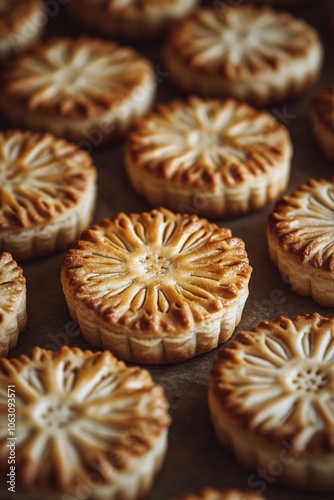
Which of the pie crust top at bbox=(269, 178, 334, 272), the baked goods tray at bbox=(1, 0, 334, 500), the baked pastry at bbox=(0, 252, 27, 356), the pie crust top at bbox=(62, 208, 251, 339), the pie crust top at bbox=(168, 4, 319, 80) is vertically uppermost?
the pie crust top at bbox=(168, 4, 319, 80)

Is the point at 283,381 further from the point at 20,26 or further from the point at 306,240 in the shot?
the point at 20,26

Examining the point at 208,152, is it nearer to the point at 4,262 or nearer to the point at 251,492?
the point at 4,262

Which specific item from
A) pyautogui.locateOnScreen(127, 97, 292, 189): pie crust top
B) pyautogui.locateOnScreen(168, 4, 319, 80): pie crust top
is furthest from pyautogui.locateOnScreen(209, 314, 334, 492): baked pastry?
pyautogui.locateOnScreen(168, 4, 319, 80): pie crust top

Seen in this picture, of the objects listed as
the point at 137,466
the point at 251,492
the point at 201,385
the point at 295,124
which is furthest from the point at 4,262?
the point at 295,124

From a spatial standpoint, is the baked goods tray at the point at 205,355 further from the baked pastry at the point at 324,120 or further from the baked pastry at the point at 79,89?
the baked pastry at the point at 79,89

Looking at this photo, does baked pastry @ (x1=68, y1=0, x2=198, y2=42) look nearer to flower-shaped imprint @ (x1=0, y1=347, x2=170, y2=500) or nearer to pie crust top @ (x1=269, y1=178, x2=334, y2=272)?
pie crust top @ (x1=269, y1=178, x2=334, y2=272)

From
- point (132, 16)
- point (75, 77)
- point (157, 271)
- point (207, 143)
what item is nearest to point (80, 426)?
point (157, 271)
